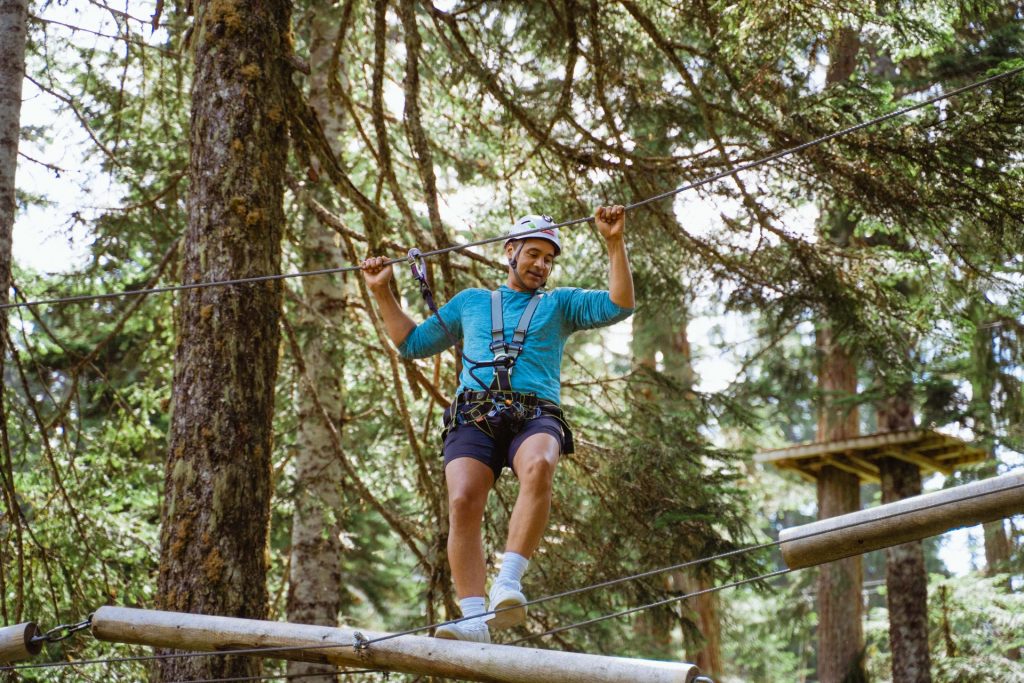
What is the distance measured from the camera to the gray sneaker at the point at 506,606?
11.5ft

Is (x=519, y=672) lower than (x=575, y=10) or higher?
lower

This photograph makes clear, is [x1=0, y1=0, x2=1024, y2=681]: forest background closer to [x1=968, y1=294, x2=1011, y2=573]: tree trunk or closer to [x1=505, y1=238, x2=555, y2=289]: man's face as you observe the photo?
[x1=968, y1=294, x2=1011, y2=573]: tree trunk

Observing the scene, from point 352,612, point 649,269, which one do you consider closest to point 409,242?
point 649,269

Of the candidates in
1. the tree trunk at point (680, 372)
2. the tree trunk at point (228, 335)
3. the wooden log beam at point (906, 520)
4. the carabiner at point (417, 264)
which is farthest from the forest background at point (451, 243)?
the tree trunk at point (680, 372)

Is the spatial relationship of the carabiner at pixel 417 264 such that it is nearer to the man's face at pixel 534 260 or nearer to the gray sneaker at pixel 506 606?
the man's face at pixel 534 260

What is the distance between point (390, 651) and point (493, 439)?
0.90 meters

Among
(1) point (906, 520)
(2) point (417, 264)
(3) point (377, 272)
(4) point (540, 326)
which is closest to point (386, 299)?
(3) point (377, 272)

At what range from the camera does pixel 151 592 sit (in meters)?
7.96

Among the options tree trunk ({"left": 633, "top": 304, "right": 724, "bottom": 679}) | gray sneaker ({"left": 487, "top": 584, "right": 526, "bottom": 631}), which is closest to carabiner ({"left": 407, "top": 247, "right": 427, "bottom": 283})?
gray sneaker ({"left": 487, "top": 584, "right": 526, "bottom": 631})

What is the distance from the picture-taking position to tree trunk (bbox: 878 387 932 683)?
10.8 metres

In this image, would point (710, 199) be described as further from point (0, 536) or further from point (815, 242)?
point (0, 536)

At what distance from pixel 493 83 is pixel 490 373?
9.73ft

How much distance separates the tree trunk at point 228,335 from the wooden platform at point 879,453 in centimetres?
821

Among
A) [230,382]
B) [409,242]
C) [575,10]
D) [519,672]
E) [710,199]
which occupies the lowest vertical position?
[519,672]
